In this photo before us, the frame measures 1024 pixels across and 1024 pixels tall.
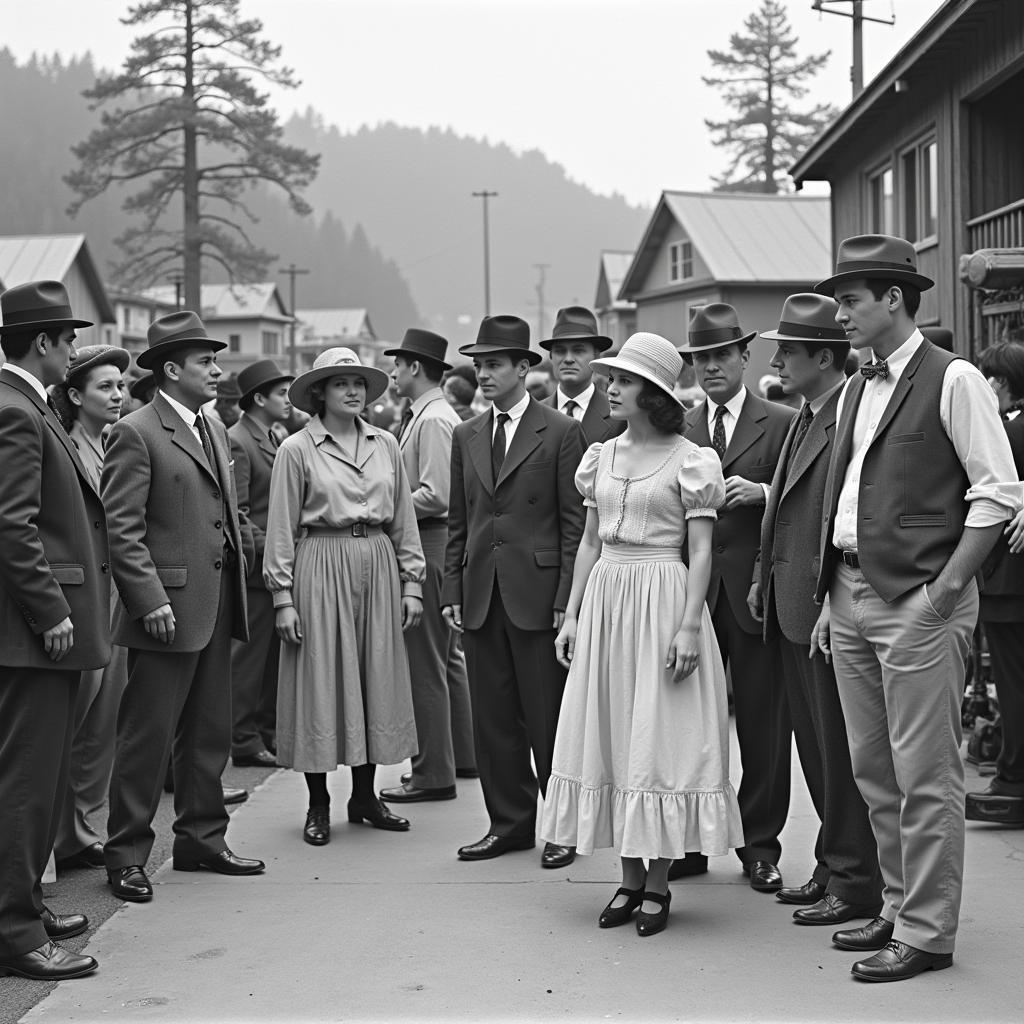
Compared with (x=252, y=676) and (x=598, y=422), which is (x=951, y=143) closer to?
(x=598, y=422)

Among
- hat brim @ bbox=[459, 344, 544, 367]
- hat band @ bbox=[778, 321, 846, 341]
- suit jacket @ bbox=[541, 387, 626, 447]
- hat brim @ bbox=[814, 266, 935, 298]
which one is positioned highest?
hat brim @ bbox=[814, 266, 935, 298]

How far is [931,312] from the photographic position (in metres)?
17.3

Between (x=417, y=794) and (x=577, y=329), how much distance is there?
2.73 meters

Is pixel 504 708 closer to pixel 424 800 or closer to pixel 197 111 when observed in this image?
pixel 424 800

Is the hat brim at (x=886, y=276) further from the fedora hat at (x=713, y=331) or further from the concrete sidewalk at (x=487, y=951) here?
the concrete sidewalk at (x=487, y=951)

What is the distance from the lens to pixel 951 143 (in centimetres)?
1530

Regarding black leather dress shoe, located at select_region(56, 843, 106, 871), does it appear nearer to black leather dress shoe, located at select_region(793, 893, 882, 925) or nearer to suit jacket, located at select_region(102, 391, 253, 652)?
suit jacket, located at select_region(102, 391, 253, 652)

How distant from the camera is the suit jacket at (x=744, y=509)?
19.3ft

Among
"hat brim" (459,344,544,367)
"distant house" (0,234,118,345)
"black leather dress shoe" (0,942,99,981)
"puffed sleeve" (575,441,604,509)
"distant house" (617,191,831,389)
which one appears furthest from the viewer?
"distant house" (0,234,118,345)

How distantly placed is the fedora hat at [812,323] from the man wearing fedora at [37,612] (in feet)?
9.04

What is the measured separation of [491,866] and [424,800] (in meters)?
1.47

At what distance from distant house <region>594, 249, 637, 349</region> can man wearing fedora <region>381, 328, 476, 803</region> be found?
4733 centimetres

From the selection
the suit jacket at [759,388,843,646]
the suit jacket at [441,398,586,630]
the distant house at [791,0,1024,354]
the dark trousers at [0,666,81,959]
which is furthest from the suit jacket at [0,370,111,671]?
the distant house at [791,0,1024,354]

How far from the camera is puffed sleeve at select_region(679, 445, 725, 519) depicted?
17.4 feet
